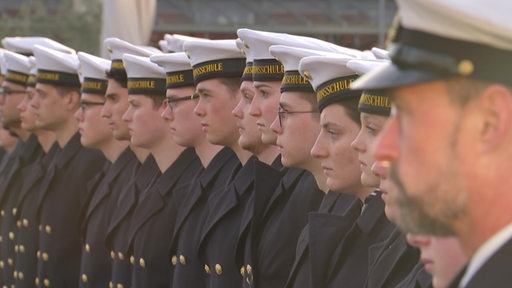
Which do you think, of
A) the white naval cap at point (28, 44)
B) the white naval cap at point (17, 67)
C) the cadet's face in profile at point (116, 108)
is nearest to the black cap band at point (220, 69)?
the cadet's face in profile at point (116, 108)

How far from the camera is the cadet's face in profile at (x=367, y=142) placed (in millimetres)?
5238

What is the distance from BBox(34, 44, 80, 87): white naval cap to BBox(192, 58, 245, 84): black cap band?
3.17m

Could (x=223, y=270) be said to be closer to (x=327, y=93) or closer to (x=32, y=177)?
(x=327, y=93)

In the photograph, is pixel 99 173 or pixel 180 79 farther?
pixel 99 173

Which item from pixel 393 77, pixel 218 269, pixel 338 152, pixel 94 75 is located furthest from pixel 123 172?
pixel 393 77

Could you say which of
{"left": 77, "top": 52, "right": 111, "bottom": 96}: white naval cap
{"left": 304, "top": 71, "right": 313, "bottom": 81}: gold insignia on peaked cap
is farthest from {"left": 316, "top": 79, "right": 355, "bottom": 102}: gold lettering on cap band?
{"left": 77, "top": 52, "right": 111, "bottom": 96}: white naval cap

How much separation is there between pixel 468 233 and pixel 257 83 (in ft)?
13.1

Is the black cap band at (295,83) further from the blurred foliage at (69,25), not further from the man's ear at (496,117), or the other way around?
the blurred foliage at (69,25)

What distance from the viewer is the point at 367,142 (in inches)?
207

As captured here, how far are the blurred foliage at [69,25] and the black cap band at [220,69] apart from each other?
20.9m

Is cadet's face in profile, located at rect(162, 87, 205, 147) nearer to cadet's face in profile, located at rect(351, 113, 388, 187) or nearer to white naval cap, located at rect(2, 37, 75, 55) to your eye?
cadet's face in profile, located at rect(351, 113, 388, 187)

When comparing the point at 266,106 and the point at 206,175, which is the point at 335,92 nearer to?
the point at 266,106

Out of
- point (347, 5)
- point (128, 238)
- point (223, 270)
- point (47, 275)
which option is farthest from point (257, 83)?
point (347, 5)

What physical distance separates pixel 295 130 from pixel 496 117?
351cm
